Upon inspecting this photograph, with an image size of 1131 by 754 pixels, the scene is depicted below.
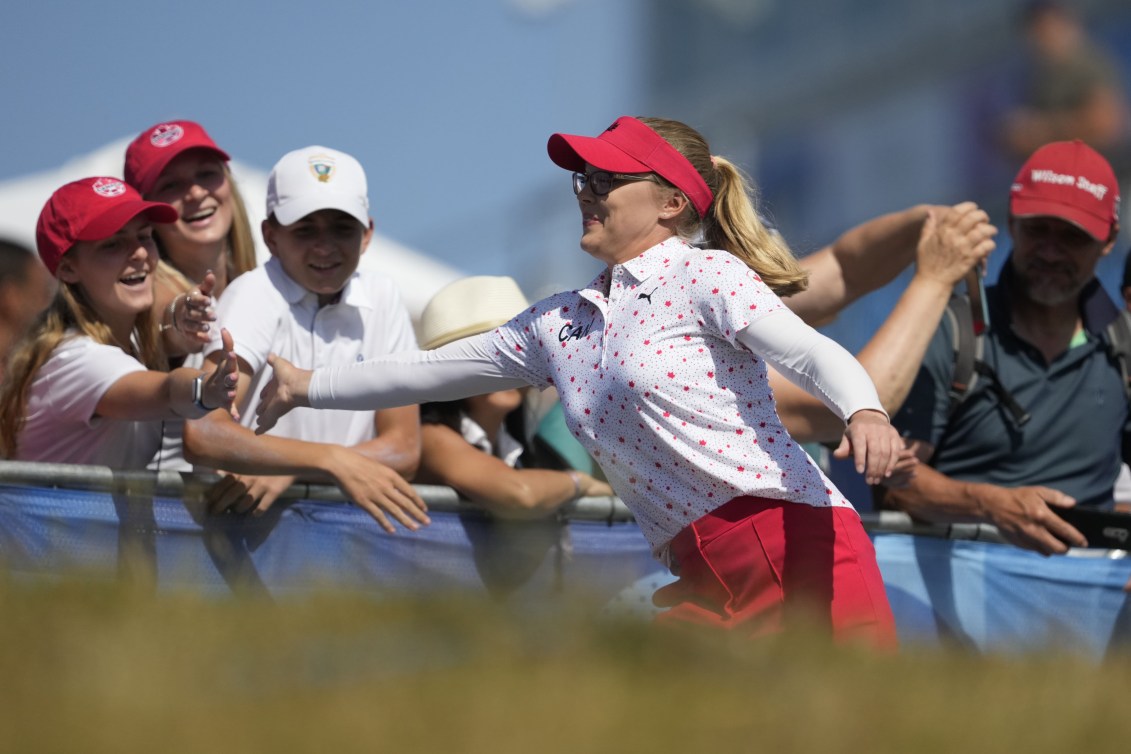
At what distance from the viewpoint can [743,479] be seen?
3305mm

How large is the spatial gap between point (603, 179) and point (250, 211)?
498 centimetres

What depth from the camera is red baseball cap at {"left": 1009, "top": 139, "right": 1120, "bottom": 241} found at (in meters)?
5.14

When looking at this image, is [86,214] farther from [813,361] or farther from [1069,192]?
[1069,192]

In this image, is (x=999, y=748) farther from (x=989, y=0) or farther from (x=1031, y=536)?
(x=989, y=0)

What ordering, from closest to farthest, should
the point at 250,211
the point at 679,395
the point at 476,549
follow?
the point at 679,395, the point at 476,549, the point at 250,211

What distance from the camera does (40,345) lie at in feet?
13.6

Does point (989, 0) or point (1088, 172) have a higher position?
point (989, 0)

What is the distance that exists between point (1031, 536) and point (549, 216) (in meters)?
11.9

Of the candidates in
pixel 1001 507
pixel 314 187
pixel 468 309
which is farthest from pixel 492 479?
pixel 1001 507

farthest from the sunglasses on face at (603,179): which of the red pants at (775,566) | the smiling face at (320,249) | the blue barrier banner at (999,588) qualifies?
the blue barrier banner at (999,588)

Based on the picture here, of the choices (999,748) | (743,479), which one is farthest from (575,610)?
(743,479)

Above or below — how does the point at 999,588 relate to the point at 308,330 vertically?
below

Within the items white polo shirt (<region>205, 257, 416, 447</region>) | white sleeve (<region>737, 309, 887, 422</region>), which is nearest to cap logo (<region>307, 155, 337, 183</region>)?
white polo shirt (<region>205, 257, 416, 447</region>)

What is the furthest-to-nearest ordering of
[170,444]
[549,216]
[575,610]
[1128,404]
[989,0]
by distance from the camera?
[989,0]
[549,216]
[1128,404]
[170,444]
[575,610]
